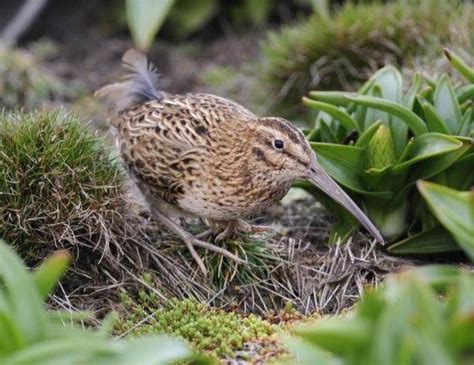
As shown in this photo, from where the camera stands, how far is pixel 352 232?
590 centimetres

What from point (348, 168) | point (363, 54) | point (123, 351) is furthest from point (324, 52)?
point (123, 351)

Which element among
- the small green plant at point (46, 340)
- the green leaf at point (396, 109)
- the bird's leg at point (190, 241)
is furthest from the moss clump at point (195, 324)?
the green leaf at point (396, 109)

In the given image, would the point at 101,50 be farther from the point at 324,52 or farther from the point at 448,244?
the point at 448,244

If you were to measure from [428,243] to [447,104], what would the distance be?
30.9 inches

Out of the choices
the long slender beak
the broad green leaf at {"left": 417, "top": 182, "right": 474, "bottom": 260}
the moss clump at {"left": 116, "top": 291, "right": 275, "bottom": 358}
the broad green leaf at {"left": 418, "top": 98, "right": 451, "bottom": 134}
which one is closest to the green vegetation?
the broad green leaf at {"left": 418, "top": 98, "right": 451, "bottom": 134}

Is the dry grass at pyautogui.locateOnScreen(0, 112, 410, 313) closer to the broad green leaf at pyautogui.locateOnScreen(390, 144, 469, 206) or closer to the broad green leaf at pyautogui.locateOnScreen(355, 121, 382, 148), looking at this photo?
the broad green leaf at pyautogui.locateOnScreen(390, 144, 469, 206)

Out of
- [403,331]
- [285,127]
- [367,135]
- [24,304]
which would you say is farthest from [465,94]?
[24,304]

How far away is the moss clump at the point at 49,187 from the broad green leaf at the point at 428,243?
1573 mm

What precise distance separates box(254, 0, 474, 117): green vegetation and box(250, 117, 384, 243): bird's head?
257 cm

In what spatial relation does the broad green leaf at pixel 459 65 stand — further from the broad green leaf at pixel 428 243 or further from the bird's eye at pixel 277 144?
the bird's eye at pixel 277 144

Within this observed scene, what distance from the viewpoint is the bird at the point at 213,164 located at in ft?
17.5

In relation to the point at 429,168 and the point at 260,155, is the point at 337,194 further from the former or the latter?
the point at 429,168

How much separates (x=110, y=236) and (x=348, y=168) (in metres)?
1.37

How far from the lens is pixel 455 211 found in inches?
151
